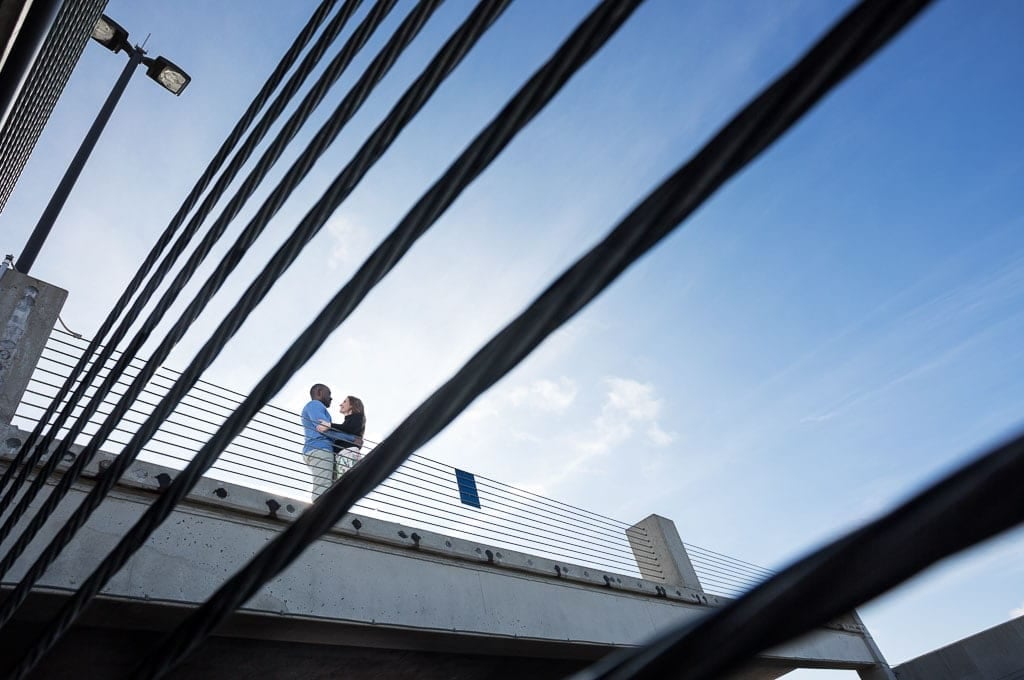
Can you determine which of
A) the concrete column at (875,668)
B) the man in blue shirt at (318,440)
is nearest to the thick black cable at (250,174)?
the man in blue shirt at (318,440)

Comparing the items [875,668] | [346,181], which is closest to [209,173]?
[346,181]

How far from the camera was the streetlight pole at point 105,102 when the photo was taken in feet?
12.3

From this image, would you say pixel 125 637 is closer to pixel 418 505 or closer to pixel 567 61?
pixel 418 505

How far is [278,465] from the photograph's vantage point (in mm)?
4039

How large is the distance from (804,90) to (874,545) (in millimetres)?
344

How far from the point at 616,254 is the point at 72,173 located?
4.95m

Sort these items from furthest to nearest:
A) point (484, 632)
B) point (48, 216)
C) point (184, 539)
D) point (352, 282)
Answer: point (484, 632) < point (48, 216) < point (184, 539) < point (352, 282)

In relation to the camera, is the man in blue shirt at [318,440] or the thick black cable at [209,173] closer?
the thick black cable at [209,173]

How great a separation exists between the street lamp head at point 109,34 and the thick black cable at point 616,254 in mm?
5610

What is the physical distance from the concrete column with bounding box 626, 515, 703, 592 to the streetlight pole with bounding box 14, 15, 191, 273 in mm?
6869

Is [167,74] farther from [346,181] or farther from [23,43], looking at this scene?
[346,181]

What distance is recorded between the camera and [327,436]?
14.8 ft

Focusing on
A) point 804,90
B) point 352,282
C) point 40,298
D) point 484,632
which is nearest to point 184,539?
point 40,298

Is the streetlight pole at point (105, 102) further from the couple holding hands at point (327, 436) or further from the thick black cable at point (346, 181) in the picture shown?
the thick black cable at point (346, 181)
